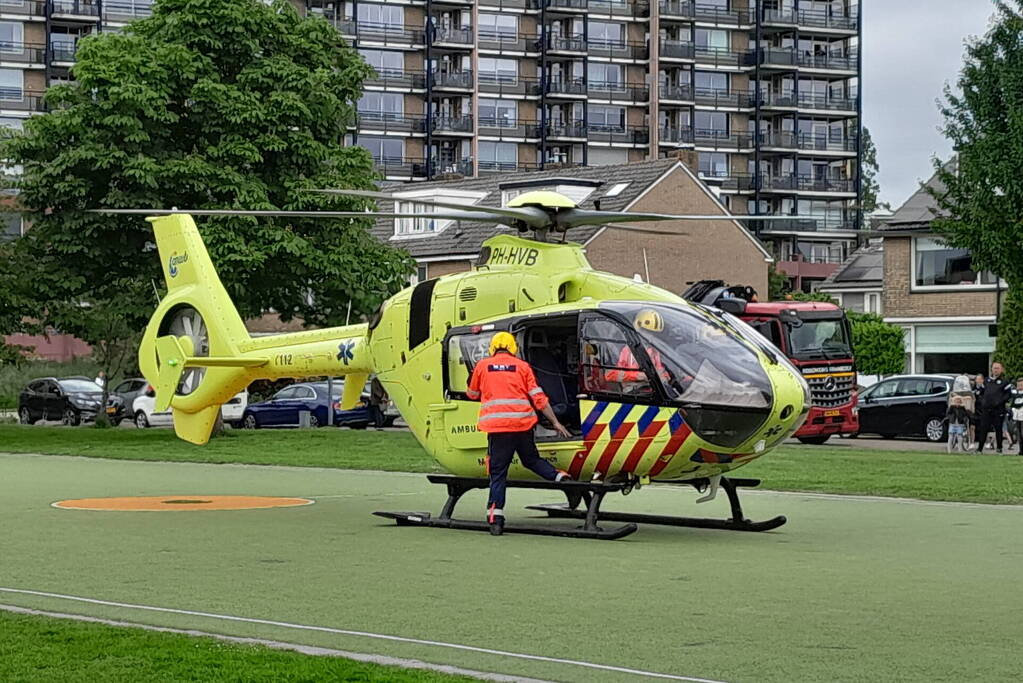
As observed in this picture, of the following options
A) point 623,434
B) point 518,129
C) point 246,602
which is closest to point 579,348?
point 623,434

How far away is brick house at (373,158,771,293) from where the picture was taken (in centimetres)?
6444

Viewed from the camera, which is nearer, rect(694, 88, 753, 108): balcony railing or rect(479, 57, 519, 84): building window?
rect(479, 57, 519, 84): building window

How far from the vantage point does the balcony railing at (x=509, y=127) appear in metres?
101

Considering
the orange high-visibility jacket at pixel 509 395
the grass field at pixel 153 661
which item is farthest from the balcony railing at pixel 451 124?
the grass field at pixel 153 661

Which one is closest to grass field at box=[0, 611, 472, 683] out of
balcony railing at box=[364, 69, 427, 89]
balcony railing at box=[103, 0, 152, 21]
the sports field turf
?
the sports field turf

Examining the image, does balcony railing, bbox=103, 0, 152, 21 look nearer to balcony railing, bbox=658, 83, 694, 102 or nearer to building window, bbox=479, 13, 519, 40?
building window, bbox=479, 13, 519, 40

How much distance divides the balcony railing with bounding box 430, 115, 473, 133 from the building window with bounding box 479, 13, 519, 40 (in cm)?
534

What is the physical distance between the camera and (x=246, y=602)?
35.8ft

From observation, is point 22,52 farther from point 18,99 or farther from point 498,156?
point 498,156

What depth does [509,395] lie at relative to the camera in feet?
50.9

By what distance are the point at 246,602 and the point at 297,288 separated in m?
28.8

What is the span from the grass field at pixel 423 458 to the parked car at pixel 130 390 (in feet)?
36.0

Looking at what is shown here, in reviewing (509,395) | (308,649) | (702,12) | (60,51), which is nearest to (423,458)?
(509,395)

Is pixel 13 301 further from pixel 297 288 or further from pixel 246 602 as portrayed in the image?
pixel 246 602
